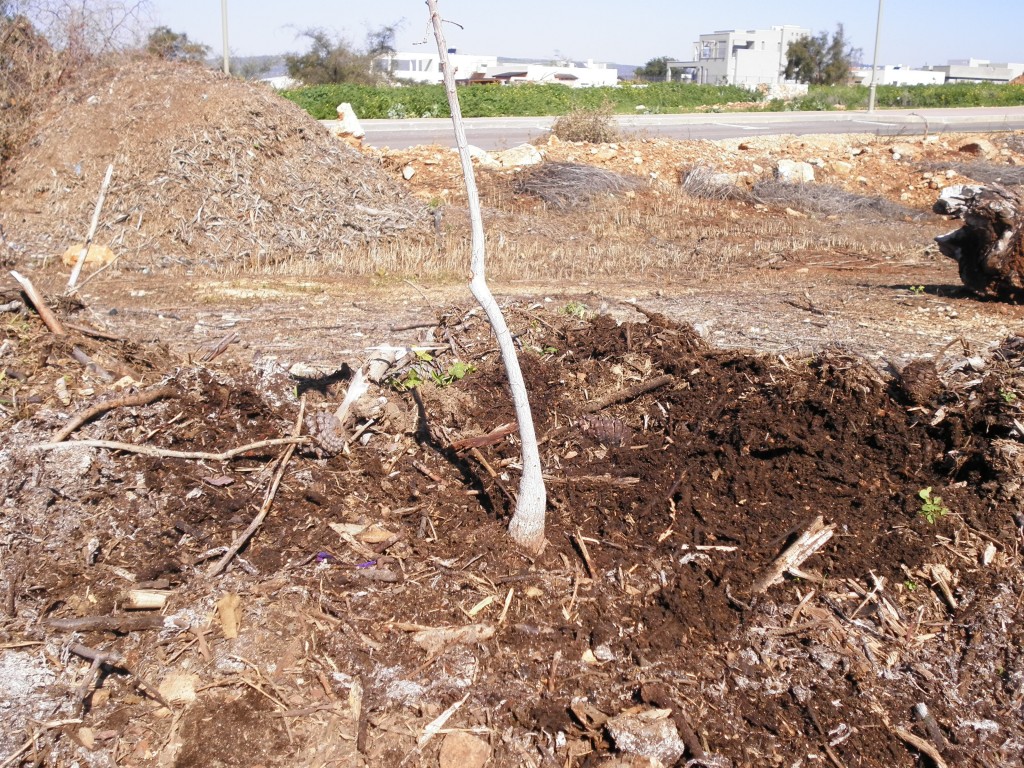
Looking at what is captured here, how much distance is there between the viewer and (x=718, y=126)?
80.6 feet

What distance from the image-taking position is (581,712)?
3.30 m

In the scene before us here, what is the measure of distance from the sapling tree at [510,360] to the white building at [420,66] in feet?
101

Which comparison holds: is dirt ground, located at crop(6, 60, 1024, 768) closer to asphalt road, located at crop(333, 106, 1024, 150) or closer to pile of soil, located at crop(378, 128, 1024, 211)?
pile of soil, located at crop(378, 128, 1024, 211)

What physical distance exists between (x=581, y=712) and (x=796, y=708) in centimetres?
86

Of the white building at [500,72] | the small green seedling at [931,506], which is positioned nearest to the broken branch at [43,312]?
the small green seedling at [931,506]

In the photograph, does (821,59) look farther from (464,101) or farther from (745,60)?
(464,101)

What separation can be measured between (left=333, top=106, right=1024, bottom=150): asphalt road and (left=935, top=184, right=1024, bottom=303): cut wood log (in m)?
10.9

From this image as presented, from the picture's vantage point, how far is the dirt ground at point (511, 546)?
10.8 feet

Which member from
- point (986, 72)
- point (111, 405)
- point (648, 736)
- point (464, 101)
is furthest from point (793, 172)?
point (986, 72)

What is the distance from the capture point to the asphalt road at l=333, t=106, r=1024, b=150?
20.1m

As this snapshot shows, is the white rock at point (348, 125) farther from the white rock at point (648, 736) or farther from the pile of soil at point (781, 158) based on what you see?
the white rock at point (648, 736)

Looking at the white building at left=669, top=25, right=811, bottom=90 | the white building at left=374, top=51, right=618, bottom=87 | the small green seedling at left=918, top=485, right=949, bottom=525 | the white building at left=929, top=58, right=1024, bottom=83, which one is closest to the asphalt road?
the small green seedling at left=918, top=485, right=949, bottom=525

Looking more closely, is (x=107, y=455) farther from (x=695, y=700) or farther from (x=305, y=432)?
(x=695, y=700)

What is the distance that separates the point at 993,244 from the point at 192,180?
26.9ft
